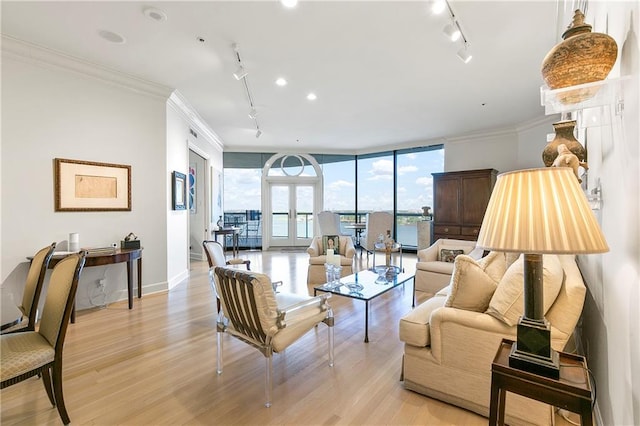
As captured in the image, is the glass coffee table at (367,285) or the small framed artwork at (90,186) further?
the small framed artwork at (90,186)

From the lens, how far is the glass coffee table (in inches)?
113

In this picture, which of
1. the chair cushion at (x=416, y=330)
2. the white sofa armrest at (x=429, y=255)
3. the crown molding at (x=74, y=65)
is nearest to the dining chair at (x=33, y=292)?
the crown molding at (x=74, y=65)

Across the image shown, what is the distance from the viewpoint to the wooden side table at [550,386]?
1.06m

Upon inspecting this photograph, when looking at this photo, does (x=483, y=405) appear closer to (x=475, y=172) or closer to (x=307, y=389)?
(x=307, y=389)

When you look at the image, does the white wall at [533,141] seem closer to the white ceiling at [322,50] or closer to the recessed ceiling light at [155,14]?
the white ceiling at [322,50]

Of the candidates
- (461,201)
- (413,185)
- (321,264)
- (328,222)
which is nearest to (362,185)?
(413,185)

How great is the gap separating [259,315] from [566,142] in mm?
2236

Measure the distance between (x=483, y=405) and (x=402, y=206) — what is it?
6.62 meters

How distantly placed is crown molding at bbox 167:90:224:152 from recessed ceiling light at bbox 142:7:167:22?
1769 mm

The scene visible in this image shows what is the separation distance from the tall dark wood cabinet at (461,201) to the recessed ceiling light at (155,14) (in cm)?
565

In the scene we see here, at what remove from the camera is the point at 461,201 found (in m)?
6.08

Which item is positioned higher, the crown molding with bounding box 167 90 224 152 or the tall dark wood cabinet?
the crown molding with bounding box 167 90 224 152

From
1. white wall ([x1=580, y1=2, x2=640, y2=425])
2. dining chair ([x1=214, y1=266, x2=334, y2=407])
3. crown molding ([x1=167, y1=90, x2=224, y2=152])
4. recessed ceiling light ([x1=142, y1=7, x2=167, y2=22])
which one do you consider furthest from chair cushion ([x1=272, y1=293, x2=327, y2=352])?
crown molding ([x1=167, y1=90, x2=224, y2=152])

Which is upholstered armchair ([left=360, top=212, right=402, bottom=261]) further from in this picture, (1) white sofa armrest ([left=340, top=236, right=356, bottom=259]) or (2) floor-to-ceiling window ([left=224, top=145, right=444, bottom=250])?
(1) white sofa armrest ([left=340, top=236, right=356, bottom=259])
